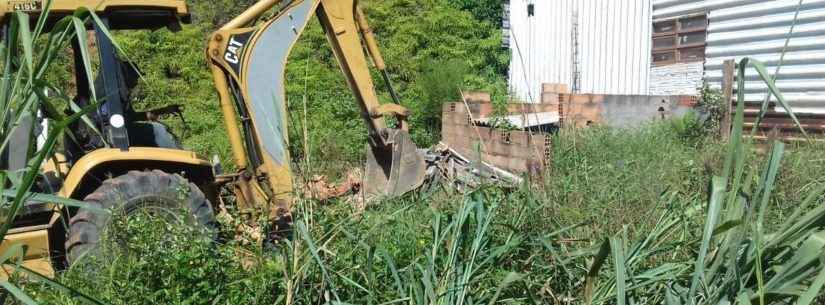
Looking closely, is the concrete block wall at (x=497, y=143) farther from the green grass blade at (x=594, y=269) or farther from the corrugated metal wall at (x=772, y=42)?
the corrugated metal wall at (x=772, y=42)

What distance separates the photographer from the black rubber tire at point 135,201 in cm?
464

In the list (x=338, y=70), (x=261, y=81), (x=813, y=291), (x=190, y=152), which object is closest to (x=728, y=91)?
(x=261, y=81)

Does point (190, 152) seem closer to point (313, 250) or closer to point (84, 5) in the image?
point (84, 5)

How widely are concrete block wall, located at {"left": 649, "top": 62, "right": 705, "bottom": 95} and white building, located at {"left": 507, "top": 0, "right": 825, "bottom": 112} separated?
0.05 ft

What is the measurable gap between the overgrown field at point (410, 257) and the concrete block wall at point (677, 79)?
6559 mm

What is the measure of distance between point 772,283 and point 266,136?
397cm

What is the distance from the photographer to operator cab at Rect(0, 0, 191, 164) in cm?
486

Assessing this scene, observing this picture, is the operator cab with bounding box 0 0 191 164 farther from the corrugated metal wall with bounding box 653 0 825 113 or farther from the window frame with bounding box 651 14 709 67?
the window frame with bounding box 651 14 709 67

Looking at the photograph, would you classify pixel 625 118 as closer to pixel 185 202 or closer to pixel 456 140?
pixel 456 140

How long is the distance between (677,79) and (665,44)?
2.08 feet

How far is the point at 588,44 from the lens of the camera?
12.6m

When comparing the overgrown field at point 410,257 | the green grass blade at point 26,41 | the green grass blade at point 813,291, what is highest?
the green grass blade at point 26,41

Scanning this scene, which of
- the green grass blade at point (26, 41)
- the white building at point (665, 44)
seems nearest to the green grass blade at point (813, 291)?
the green grass blade at point (26, 41)

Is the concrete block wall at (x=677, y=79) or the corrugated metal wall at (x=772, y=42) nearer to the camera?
the corrugated metal wall at (x=772, y=42)
